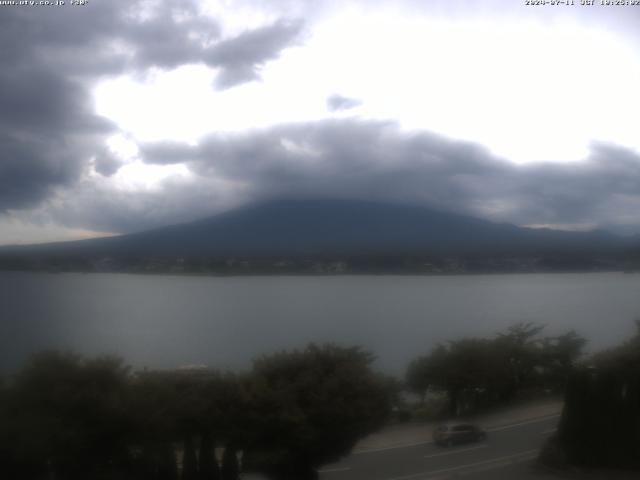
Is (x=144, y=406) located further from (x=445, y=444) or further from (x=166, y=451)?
(x=445, y=444)

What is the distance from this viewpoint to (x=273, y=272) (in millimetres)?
10695

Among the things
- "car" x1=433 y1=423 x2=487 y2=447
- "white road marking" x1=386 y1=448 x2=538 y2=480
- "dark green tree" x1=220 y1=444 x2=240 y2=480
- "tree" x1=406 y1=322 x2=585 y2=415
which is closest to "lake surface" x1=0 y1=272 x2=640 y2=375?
"tree" x1=406 y1=322 x2=585 y2=415

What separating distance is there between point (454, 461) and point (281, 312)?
376cm

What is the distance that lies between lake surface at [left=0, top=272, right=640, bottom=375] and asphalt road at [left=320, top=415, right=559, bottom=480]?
133 cm

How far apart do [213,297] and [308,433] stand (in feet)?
11.9

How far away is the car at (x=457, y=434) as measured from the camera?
8766 mm

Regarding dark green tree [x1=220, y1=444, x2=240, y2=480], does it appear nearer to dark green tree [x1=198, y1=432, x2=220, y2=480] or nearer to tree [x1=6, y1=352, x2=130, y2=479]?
dark green tree [x1=198, y1=432, x2=220, y2=480]

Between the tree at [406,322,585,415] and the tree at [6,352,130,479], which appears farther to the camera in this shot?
the tree at [406,322,585,415]

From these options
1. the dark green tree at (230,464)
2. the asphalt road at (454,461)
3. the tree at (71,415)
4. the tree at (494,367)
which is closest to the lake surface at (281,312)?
the tree at (494,367)

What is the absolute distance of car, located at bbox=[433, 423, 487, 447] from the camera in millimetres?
8766

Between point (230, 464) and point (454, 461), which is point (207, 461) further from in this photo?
point (454, 461)

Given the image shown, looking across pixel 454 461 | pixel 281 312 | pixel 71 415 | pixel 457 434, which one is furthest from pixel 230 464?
pixel 457 434

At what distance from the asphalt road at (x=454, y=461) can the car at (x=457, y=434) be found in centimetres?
8

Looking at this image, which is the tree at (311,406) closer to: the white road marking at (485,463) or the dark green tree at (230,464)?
the dark green tree at (230,464)
